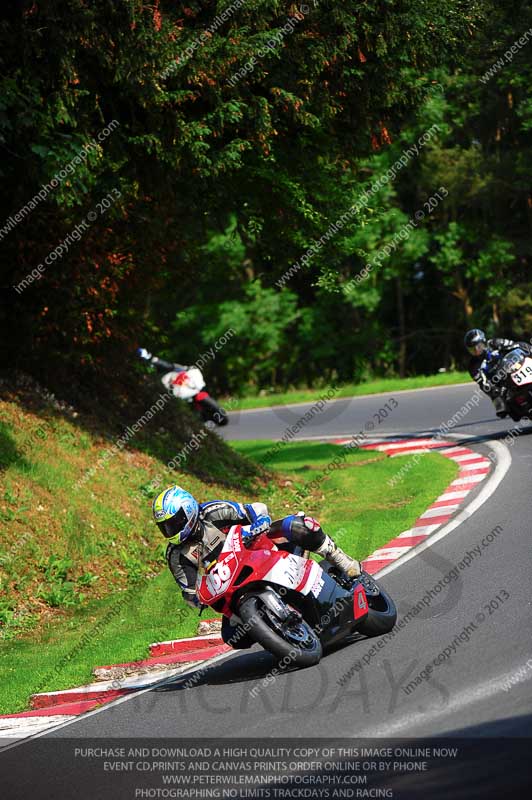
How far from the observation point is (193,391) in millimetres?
19234

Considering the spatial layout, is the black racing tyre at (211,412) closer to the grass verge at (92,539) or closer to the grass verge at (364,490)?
the grass verge at (364,490)

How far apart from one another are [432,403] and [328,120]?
1072 centimetres

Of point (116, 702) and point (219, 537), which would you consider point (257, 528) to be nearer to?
point (219, 537)

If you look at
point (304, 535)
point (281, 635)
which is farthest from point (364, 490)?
point (281, 635)

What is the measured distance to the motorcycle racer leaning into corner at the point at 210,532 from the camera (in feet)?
24.7

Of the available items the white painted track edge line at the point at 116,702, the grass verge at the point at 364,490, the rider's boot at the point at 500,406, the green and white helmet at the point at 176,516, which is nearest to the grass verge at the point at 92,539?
the grass verge at the point at 364,490

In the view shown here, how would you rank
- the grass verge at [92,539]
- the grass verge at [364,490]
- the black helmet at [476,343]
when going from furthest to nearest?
the black helmet at [476,343] → the grass verge at [364,490] → the grass verge at [92,539]

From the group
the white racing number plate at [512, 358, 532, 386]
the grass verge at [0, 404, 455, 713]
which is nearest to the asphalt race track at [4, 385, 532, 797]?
the grass verge at [0, 404, 455, 713]

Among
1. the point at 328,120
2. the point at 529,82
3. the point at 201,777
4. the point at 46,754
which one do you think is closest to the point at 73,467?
the point at 328,120

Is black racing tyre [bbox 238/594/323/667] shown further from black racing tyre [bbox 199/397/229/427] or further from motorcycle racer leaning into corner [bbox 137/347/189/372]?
black racing tyre [bbox 199/397/229/427]

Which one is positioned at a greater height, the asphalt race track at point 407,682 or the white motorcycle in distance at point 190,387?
the asphalt race track at point 407,682

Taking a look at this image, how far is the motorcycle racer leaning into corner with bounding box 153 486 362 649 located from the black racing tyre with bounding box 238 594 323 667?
1.25ft

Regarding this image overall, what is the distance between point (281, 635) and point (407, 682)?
109 centimetres

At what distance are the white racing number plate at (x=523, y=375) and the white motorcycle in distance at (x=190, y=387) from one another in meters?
5.41
